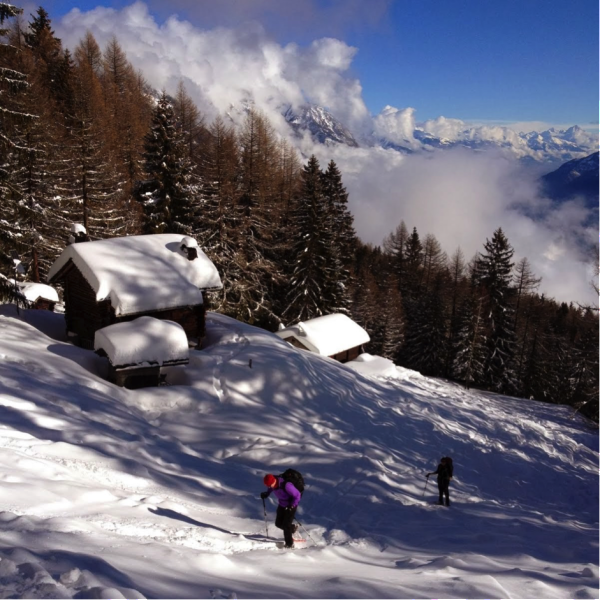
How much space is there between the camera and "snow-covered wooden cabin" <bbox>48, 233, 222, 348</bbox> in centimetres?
1772

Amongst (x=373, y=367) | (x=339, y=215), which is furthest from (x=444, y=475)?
(x=339, y=215)

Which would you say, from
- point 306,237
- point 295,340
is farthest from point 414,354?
point 295,340

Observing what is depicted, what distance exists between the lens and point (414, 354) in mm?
51469

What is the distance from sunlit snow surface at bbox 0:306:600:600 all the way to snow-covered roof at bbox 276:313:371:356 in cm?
605

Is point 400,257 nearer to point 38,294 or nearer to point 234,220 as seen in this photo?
point 234,220

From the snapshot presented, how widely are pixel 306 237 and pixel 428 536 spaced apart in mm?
28771

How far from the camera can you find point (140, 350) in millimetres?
15297

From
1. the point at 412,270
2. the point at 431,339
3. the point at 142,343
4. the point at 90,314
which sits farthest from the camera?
the point at 412,270

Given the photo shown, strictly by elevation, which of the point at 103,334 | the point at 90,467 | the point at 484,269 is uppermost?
the point at 484,269

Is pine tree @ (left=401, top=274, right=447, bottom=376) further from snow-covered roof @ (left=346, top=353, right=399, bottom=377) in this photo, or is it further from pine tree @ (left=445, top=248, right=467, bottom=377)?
snow-covered roof @ (left=346, top=353, right=399, bottom=377)

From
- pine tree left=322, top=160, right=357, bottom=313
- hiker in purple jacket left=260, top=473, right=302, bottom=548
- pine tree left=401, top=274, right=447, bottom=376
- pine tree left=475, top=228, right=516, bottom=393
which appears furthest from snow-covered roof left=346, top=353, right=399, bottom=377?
pine tree left=401, top=274, right=447, bottom=376

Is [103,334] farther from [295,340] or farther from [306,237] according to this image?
[306,237]

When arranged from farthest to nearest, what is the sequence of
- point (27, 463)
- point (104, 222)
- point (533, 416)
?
point (104, 222) < point (533, 416) < point (27, 463)

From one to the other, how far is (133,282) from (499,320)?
119ft
